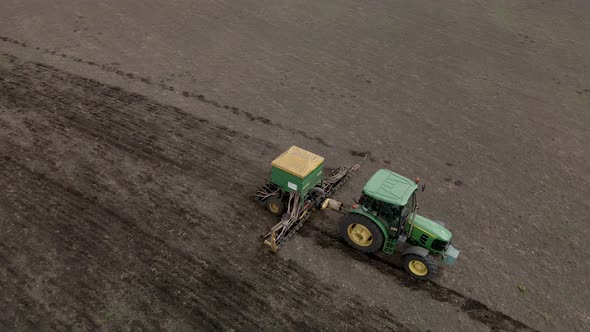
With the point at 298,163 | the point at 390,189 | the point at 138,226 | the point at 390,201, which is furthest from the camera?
the point at 138,226

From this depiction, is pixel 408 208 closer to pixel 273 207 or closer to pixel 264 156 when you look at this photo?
pixel 273 207

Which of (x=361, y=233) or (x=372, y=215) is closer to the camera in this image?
(x=372, y=215)

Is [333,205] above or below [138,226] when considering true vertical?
above

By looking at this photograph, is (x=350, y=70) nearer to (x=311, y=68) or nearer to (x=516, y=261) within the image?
(x=311, y=68)

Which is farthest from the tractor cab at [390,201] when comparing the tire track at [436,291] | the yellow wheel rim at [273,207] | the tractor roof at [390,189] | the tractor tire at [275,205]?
the yellow wheel rim at [273,207]

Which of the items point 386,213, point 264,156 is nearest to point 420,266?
point 386,213

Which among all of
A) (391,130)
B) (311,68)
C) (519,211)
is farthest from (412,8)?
(519,211)

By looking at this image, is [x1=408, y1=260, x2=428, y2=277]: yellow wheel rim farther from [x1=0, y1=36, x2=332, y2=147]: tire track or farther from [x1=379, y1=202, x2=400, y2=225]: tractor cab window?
[x1=0, y1=36, x2=332, y2=147]: tire track
